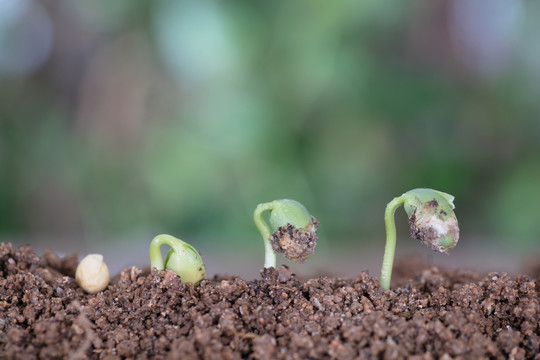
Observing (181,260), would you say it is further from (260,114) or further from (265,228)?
(260,114)

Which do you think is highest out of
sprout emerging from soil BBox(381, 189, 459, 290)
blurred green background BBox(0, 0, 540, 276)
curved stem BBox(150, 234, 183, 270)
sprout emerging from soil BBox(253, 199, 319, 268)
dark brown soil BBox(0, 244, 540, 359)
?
blurred green background BBox(0, 0, 540, 276)

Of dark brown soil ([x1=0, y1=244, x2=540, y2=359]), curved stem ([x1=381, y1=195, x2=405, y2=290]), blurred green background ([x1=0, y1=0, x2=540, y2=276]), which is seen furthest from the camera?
blurred green background ([x1=0, y1=0, x2=540, y2=276])

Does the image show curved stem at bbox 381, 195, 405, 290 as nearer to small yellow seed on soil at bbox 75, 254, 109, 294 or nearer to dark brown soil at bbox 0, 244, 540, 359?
dark brown soil at bbox 0, 244, 540, 359

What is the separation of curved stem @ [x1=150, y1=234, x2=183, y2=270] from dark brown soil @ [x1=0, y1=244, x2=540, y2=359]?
0.11 feet

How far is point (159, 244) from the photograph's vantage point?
841 millimetres

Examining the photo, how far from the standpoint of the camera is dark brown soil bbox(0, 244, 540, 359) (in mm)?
696

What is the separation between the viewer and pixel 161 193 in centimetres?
262

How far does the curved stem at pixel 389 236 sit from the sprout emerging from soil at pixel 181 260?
286 mm

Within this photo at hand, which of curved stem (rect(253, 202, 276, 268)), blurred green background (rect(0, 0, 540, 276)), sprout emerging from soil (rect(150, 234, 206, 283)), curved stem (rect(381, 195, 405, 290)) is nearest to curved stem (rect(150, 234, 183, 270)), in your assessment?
sprout emerging from soil (rect(150, 234, 206, 283))

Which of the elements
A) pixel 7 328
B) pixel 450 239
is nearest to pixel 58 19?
pixel 7 328

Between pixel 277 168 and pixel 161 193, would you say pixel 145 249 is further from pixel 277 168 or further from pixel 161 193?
pixel 277 168

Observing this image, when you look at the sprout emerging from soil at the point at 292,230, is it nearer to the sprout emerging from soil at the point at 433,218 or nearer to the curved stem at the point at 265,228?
the curved stem at the point at 265,228

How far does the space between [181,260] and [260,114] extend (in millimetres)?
1767

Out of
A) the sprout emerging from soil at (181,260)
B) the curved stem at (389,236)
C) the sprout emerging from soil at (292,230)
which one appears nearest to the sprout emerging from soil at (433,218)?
Answer: the curved stem at (389,236)
